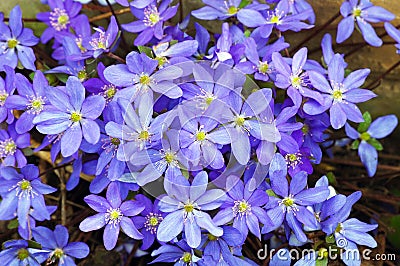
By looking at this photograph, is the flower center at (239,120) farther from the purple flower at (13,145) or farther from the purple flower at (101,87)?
the purple flower at (13,145)

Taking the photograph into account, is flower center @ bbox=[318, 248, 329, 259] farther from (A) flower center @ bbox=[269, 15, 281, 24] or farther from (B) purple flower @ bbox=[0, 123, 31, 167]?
(B) purple flower @ bbox=[0, 123, 31, 167]

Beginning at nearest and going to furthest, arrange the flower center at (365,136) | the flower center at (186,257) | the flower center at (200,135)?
1. the flower center at (200,135)
2. the flower center at (186,257)
3. the flower center at (365,136)

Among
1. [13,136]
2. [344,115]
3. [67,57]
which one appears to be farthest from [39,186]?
[344,115]

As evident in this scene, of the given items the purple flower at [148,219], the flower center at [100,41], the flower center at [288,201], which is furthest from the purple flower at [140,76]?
the flower center at [288,201]

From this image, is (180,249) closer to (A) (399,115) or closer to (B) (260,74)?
(B) (260,74)

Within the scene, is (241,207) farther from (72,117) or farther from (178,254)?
(72,117)

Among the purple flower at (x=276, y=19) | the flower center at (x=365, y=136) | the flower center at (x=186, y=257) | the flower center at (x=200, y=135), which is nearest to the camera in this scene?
the flower center at (x=200, y=135)
